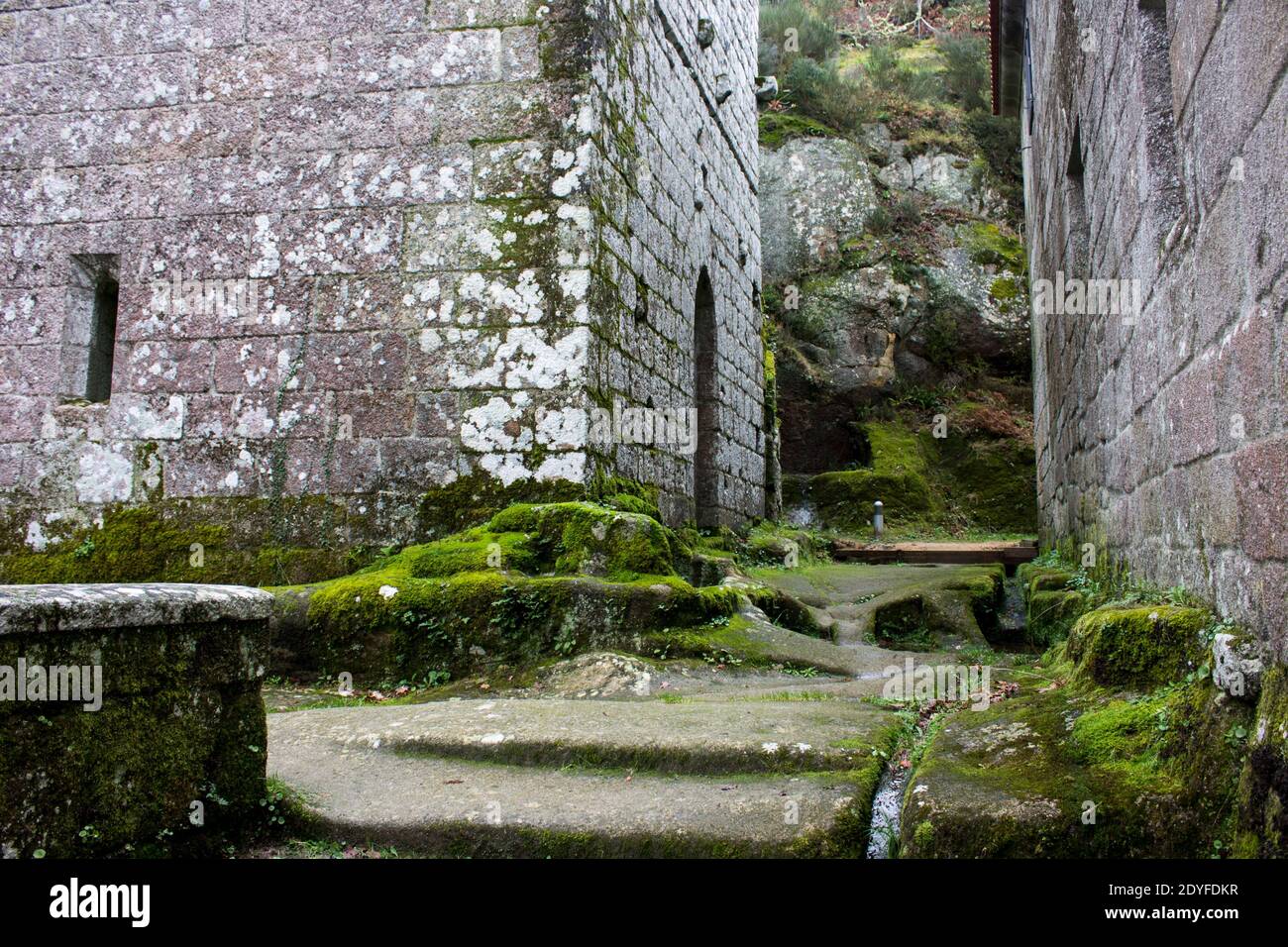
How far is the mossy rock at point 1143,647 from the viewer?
267 cm

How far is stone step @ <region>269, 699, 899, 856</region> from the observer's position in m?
2.37

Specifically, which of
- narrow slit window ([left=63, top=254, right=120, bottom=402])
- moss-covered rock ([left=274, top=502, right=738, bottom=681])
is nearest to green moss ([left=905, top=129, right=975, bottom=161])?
narrow slit window ([left=63, top=254, right=120, bottom=402])

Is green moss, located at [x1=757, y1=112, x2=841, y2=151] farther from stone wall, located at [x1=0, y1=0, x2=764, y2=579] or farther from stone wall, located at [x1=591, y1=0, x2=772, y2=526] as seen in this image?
stone wall, located at [x1=0, y1=0, x2=764, y2=579]

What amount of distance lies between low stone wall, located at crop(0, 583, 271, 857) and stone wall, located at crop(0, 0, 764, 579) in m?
3.11

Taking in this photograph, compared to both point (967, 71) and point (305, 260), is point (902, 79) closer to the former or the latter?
point (967, 71)

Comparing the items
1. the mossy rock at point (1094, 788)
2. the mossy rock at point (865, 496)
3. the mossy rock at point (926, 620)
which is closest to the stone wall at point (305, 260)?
the mossy rock at point (926, 620)

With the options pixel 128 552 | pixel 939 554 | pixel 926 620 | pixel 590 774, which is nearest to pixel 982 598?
pixel 926 620

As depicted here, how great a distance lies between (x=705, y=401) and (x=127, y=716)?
6961 millimetres

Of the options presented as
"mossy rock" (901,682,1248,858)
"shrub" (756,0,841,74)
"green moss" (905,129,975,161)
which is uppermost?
"shrub" (756,0,841,74)

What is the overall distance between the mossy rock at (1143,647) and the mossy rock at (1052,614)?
187 cm

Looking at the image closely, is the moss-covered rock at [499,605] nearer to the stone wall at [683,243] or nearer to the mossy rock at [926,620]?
the stone wall at [683,243]

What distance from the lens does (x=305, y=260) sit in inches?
233
